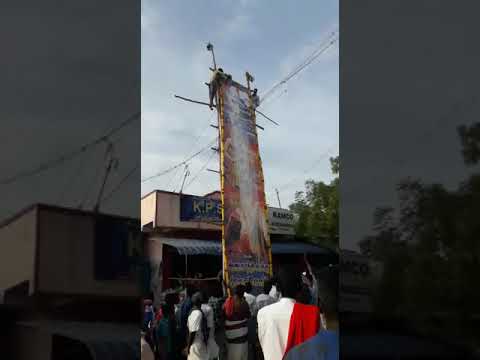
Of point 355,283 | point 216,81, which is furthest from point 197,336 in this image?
point 216,81

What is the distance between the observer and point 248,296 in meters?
→ 7.07

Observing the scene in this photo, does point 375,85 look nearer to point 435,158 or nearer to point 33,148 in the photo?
point 435,158

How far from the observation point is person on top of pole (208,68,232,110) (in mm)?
9930

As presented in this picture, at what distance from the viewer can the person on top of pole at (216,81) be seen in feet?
32.6

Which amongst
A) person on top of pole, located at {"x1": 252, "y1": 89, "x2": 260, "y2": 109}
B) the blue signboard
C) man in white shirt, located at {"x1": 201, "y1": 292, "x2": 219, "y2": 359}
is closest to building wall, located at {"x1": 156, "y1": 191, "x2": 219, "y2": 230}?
the blue signboard

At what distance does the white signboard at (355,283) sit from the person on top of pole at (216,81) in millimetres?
7655

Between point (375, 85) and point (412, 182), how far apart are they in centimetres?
41

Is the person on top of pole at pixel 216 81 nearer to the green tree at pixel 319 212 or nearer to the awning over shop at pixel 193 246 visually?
the awning over shop at pixel 193 246

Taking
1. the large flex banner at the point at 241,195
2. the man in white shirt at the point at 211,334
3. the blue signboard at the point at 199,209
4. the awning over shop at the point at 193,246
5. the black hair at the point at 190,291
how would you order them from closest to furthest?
the man in white shirt at the point at 211,334 → the black hair at the point at 190,291 → the large flex banner at the point at 241,195 → the awning over shop at the point at 193,246 → the blue signboard at the point at 199,209

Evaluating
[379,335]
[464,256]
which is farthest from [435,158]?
[379,335]

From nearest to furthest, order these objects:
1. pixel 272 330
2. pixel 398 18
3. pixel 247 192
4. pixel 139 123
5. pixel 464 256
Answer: pixel 464 256
pixel 398 18
pixel 139 123
pixel 272 330
pixel 247 192

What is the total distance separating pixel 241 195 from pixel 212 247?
184 inches

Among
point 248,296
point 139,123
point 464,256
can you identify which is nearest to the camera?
point 464,256

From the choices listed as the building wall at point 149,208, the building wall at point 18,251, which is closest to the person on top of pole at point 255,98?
the building wall at point 149,208
